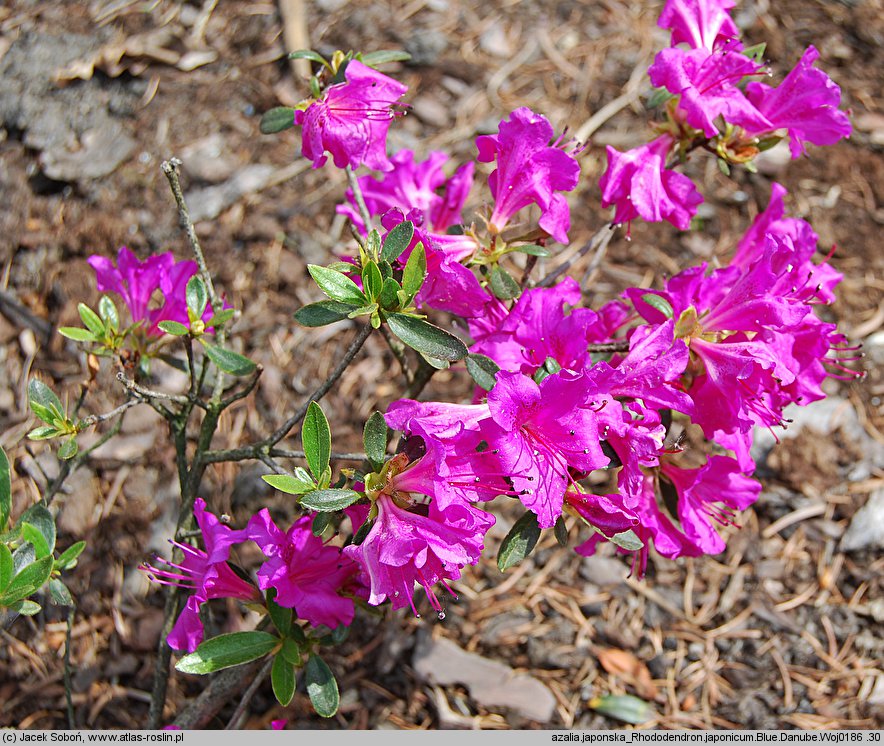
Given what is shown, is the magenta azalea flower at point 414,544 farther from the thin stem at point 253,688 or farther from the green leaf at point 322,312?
the thin stem at point 253,688

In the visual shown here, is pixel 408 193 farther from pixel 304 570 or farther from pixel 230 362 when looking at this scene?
pixel 304 570

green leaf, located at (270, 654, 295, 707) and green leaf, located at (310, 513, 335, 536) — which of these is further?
green leaf, located at (270, 654, 295, 707)

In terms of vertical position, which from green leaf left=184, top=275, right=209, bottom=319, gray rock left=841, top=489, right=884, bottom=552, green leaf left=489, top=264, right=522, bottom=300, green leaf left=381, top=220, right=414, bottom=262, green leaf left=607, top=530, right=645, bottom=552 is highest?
green leaf left=381, top=220, right=414, bottom=262

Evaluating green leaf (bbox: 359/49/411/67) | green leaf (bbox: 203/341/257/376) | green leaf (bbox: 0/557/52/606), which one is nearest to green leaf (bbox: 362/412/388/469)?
green leaf (bbox: 203/341/257/376)

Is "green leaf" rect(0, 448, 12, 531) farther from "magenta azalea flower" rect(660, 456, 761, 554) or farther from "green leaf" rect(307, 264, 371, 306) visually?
"magenta azalea flower" rect(660, 456, 761, 554)

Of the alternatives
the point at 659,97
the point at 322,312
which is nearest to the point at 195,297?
the point at 322,312

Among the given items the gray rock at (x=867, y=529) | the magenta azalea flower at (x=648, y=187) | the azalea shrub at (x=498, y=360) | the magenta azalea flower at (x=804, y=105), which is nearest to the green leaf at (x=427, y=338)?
the azalea shrub at (x=498, y=360)

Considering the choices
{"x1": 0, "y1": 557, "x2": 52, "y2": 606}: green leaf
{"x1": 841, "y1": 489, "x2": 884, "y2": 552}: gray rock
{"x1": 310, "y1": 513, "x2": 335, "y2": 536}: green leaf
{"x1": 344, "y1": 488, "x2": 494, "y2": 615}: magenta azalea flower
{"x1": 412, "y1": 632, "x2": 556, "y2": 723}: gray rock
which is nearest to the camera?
{"x1": 344, "y1": 488, "x2": 494, "y2": 615}: magenta azalea flower

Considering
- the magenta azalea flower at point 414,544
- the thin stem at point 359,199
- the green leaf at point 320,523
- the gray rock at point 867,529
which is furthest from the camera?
the gray rock at point 867,529
